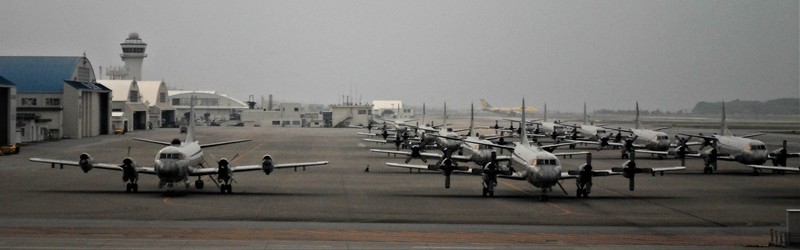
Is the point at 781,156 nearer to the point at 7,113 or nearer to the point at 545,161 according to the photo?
the point at 545,161

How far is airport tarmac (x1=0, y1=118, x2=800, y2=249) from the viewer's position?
33.4m

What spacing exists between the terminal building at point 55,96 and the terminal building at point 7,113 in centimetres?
1275

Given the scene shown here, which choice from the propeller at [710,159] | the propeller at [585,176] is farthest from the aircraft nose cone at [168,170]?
the propeller at [710,159]

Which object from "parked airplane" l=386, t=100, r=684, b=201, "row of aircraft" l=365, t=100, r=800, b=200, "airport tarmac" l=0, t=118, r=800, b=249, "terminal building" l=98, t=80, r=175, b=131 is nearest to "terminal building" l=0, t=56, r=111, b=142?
"terminal building" l=98, t=80, r=175, b=131

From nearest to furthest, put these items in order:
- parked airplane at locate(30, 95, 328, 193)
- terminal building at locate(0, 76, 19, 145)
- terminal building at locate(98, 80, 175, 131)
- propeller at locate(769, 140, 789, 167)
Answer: parked airplane at locate(30, 95, 328, 193), propeller at locate(769, 140, 789, 167), terminal building at locate(0, 76, 19, 145), terminal building at locate(98, 80, 175, 131)

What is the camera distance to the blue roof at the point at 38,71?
11562cm

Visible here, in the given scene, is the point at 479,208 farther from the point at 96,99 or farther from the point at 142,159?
the point at 96,99

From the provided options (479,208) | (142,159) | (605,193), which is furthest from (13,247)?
(142,159)

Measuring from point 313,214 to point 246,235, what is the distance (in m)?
6.89

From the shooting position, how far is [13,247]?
2895cm

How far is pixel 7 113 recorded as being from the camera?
3526 inches

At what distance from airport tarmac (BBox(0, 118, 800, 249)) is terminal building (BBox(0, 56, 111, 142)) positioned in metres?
48.8

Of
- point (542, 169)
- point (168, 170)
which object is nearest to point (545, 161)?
point (542, 169)

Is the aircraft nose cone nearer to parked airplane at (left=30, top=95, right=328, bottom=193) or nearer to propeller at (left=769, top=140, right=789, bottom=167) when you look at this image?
parked airplane at (left=30, top=95, right=328, bottom=193)
